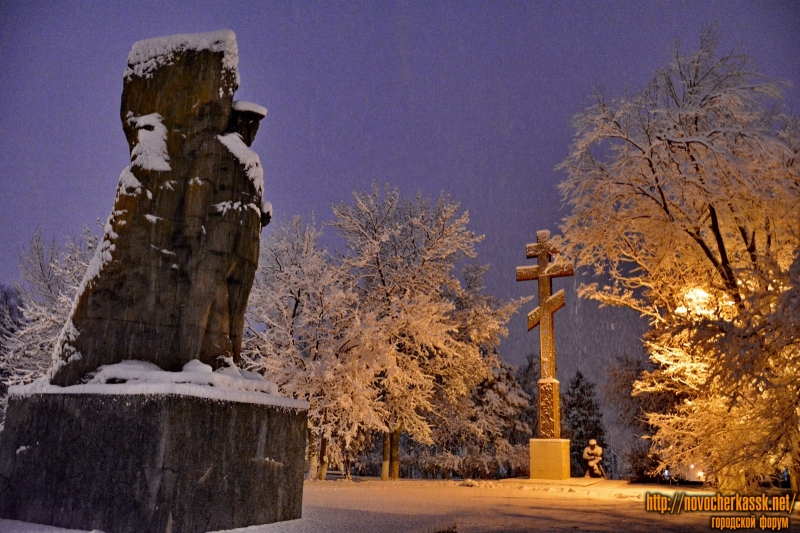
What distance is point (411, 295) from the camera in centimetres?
1897

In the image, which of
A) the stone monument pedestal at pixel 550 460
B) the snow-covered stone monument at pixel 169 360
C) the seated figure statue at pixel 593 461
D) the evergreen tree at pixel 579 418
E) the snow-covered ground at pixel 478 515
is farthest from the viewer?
the evergreen tree at pixel 579 418

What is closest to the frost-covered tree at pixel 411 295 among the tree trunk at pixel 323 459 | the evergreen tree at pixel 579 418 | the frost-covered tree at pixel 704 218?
the tree trunk at pixel 323 459

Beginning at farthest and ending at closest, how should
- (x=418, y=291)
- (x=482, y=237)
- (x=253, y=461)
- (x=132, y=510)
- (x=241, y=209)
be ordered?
(x=482, y=237) < (x=418, y=291) < (x=241, y=209) < (x=253, y=461) < (x=132, y=510)

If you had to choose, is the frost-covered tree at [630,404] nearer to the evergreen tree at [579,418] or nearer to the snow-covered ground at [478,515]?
the snow-covered ground at [478,515]

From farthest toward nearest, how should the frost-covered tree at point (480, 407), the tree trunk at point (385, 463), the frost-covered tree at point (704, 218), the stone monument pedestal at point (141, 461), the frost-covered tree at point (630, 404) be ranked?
the frost-covered tree at point (480, 407) < the frost-covered tree at point (630, 404) < the tree trunk at point (385, 463) < the frost-covered tree at point (704, 218) < the stone monument pedestal at point (141, 461)

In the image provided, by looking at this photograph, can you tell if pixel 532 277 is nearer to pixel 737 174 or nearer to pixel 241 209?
pixel 737 174

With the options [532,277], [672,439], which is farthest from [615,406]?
[672,439]

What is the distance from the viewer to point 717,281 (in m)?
10.7

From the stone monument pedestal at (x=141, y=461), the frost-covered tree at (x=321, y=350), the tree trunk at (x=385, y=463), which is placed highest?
the frost-covered tree at (x=321, y=350)

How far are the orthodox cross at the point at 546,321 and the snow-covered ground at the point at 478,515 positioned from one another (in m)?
5.08

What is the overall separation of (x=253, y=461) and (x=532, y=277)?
13.7 m

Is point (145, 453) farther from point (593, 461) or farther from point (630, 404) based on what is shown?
point (630, 404)

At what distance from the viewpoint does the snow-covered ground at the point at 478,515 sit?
21.0ft

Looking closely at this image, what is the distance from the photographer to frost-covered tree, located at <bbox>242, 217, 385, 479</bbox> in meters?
15.8
